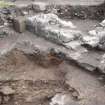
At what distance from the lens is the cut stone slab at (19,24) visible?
753 centimetres

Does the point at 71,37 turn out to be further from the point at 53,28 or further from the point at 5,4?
the point at 5,4

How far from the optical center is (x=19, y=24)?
295 inches

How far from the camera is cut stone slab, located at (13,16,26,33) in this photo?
7.53 meters

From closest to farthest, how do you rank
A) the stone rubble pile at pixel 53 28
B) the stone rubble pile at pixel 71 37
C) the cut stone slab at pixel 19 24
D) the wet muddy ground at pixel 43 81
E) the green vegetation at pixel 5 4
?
the wet muddy ground at pixel 43 81 < the stone rubble pile at pixel 71 37 < the stone rubble pile at pixel 53 28 < the cut stone slab at pixel 19 24 < the green vegetation at pixel 5 4

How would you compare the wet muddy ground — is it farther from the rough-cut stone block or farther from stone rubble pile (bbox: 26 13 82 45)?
the rough-cut stone block

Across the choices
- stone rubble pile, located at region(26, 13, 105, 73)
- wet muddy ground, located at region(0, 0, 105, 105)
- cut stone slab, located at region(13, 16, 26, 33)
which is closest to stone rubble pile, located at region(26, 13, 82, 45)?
stone rubble pile, located at region(26, 13, 105, 73)

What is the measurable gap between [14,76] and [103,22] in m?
3.15

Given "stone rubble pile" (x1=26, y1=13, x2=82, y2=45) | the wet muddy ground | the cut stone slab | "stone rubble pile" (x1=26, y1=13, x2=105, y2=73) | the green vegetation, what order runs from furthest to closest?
the green vegetation, the cut stone slab, "stone rubble pile" (x1=26, y1=13, x2=82, y2=45), "stone rubble pile" (x1=26, y1=13, x2=105, y2=73), the wet muddy ground

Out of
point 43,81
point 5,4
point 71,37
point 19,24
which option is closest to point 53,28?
point 71,37

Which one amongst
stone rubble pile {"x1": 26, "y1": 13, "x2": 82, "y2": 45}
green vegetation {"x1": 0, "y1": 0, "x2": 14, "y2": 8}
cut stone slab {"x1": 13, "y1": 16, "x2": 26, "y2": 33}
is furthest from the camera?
green vegetation {"x1": 0, "y1": 0, "x2": 14, "y2": 8}

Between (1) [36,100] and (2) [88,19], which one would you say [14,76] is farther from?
(2) [88,19]

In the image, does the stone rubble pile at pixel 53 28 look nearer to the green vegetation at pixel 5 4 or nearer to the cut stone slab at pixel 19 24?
the cut stone slab at pixel 19 24

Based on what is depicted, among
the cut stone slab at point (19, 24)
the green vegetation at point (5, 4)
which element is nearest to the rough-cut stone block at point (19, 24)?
the cut stone slab at point (19, 24)

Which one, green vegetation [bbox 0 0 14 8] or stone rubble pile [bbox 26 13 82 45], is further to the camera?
green vegetation [bbox 0 0 14 8]
